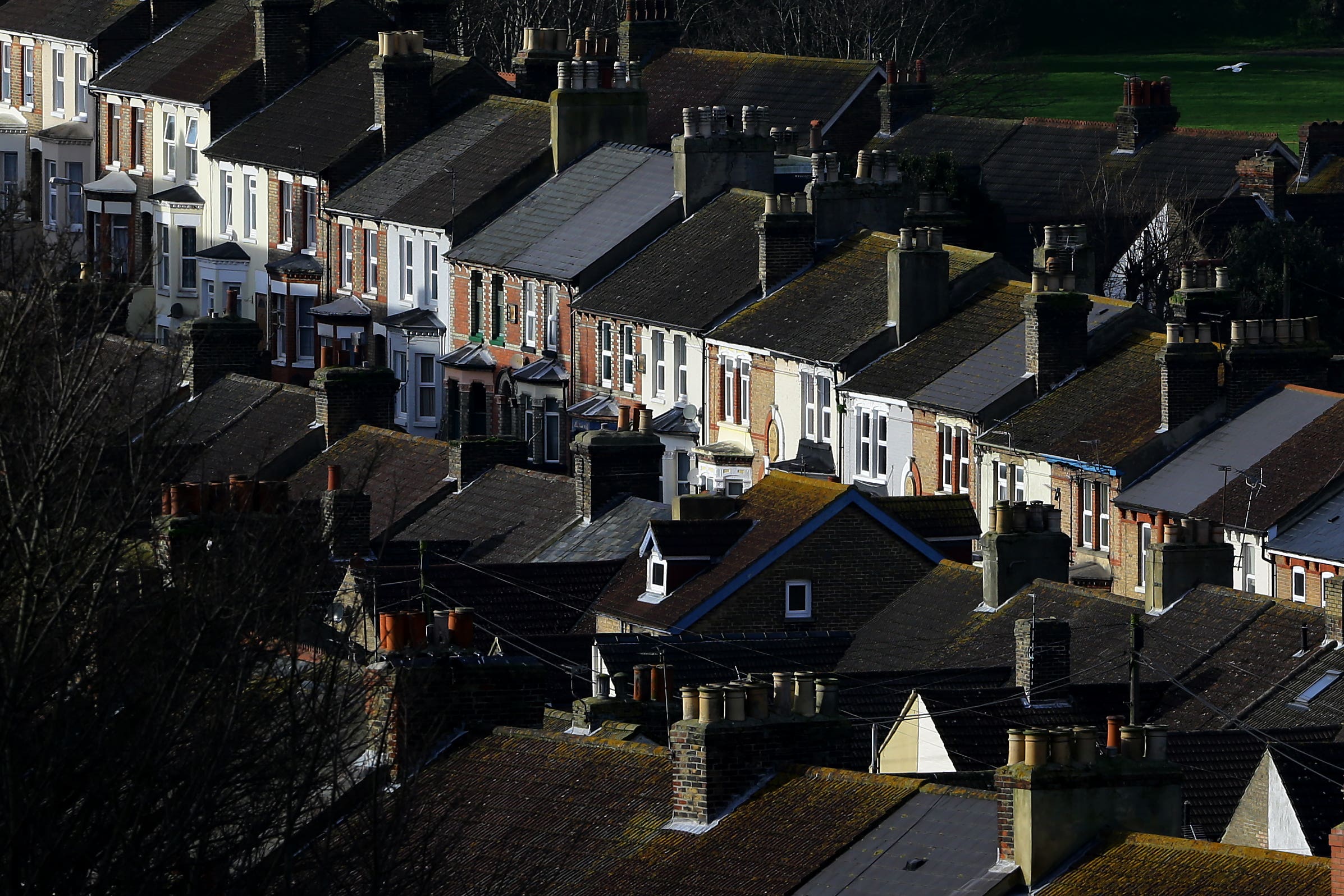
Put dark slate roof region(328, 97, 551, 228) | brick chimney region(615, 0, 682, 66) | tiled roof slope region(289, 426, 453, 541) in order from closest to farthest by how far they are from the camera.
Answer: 1. tiled roof slope region(289, 426, 453, 541)
2. dark slate roof region(328, 97, 551, 228)
3. brick chimney region(615, 0, 682, 66)

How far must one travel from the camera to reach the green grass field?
14838 cm

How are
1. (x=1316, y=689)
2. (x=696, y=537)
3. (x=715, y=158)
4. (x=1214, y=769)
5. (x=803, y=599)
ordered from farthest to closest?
1. (x=715, y=158)
2. (x=696, y=537)
3. (x=803, y=599)
4. (x=1316, y=689)
5. (x=1214, y=769)

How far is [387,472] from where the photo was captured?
7531 cm

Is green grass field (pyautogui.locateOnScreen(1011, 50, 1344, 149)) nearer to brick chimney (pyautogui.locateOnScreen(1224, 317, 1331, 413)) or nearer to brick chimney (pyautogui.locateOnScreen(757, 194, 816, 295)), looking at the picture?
brick chimney (pyautogui.locateOnScreen(757, 194, 816, 295))

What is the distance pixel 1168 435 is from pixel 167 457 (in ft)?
148

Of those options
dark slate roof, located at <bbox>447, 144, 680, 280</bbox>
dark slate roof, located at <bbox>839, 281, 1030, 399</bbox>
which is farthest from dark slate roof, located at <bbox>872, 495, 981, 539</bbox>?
dark slate roof, located at <bbox>447, 144, 680, 280</bbox>

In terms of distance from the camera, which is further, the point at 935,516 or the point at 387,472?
the point at 387,472

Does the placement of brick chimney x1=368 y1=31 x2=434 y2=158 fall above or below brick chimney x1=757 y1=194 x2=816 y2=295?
above

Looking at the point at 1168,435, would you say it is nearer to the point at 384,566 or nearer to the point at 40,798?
the point at 384,566

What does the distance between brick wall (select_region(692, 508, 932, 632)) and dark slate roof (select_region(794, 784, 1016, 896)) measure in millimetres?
28069

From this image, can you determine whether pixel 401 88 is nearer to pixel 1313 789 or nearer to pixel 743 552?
pixel 743 552

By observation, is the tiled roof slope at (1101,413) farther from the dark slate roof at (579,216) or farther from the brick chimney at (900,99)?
the brick chimney at (900,99)

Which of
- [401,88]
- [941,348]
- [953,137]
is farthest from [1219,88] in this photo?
[941,348]

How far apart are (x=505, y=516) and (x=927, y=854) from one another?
38347 mm
